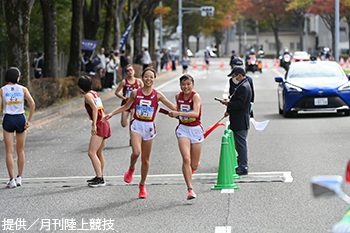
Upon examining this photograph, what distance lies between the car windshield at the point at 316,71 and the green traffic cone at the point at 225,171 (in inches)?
372

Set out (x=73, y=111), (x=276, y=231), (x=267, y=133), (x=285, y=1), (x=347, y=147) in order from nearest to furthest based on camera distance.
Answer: (x=276, y=231) → (x=347, y=147) → (x=267, y=133) → (x=73, y=111) → (x=285, y=1)

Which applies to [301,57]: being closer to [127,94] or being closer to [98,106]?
[127,94]

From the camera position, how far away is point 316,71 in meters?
17.3

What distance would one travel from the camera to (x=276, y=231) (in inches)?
241

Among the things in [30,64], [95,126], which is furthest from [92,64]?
[95,126]

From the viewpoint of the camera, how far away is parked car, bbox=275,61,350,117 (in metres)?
16.1

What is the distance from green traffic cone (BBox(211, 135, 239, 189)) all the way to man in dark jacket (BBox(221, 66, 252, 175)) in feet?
2.75

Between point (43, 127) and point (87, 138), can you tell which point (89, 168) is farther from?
point (43, 127)

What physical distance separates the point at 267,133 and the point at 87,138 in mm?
4033

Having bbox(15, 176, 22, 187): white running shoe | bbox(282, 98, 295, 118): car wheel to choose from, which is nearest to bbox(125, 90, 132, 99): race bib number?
bbox(15, 176, 22, 187): white running shoe

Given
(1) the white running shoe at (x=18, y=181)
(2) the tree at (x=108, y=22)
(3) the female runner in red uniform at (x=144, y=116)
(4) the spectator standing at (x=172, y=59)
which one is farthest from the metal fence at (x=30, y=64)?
(4) the spectator standing at (x=172, y=59)

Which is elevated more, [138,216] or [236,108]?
[236,108]

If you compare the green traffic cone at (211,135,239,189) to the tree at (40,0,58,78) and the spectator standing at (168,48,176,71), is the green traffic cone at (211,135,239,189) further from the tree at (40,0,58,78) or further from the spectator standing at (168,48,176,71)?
the spectator standing at (168,48,176,71)

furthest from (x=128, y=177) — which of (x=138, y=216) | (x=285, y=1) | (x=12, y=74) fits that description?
(x=285, y=1)
